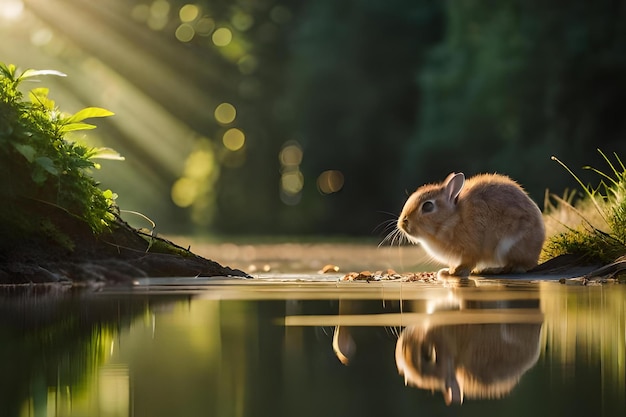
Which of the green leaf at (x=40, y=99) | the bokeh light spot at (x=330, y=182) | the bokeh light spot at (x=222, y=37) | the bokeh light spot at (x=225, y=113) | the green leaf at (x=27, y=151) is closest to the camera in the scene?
the green leaf at (x=27, y=151)

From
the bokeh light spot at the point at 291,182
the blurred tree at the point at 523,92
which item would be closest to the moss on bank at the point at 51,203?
the blurred tree at the point at 523,92

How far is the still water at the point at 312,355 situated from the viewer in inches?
151

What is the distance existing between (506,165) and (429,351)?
26068 mm

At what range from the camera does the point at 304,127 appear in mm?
34938

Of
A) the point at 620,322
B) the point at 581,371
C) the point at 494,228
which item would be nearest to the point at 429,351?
the point at 581,371

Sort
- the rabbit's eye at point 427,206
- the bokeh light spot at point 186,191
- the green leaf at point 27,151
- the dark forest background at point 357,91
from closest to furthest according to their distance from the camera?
1. the green leaf at point 27,151
2. the rabbit's eye at point 427,206
3. the dark forest background at point 357,91
4. the bokeh light spot at point 186,191

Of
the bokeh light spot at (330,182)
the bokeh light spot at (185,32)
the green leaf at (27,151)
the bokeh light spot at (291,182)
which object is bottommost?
the green leaf at (27,151)

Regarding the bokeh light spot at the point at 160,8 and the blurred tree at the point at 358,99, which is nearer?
the blurred tree at the point at 358,99

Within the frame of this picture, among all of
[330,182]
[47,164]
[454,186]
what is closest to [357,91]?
[330,182]

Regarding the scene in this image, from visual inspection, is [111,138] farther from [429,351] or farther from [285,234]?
[429,351]

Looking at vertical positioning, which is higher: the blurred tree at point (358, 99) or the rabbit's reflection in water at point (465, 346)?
the blurred tree at point (358, 99)

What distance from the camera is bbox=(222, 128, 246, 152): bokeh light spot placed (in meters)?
40.3

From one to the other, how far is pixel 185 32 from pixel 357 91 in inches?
316

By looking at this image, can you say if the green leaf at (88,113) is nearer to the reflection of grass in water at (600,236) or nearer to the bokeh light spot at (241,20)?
the reflection of grass in water at (600,236)
